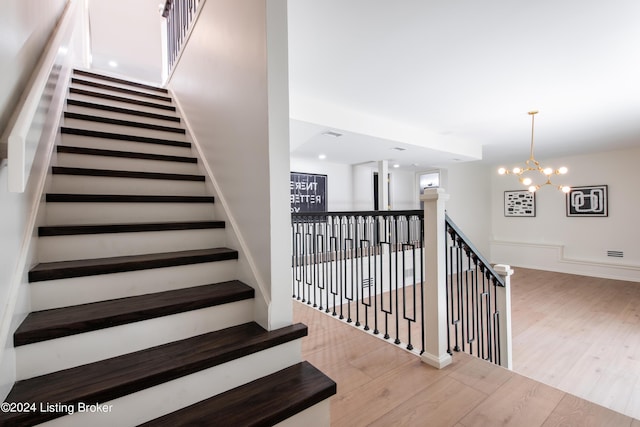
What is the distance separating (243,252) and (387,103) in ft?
10.1

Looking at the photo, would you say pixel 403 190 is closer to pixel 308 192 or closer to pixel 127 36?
pixel 308 192

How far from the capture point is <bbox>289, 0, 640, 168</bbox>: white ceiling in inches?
83.5

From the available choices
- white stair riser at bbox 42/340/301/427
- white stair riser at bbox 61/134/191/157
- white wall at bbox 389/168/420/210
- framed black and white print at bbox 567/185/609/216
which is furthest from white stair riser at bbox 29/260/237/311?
framed black and white print at bbox 567/185/609/216

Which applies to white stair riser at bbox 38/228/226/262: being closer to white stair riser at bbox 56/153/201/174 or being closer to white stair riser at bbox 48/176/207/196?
white stair riser at bbox 48/176/207/196

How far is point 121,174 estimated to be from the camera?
74.9 inches

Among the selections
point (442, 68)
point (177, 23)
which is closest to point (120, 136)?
point (177, 23)

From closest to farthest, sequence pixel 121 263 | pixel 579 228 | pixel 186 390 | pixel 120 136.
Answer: pixel 186 390 < pixel 121 263 < pixel 120 136 < pixel 579 228

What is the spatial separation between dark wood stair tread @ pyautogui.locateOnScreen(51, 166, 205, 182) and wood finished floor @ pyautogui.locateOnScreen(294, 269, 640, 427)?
1.60 meters

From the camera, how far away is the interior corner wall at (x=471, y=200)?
25.5ft

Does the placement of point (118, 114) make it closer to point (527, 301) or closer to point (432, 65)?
point (432, 65)

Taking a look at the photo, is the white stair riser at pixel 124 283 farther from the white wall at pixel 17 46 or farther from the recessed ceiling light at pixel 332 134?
the recessed ceiling light at pixel 332 134

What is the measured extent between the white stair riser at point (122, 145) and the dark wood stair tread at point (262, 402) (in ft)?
6.42

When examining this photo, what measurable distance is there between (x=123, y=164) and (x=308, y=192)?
4.19m

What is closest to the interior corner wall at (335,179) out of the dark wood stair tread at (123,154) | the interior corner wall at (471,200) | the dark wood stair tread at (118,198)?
the interior corner wall at (471,200)
